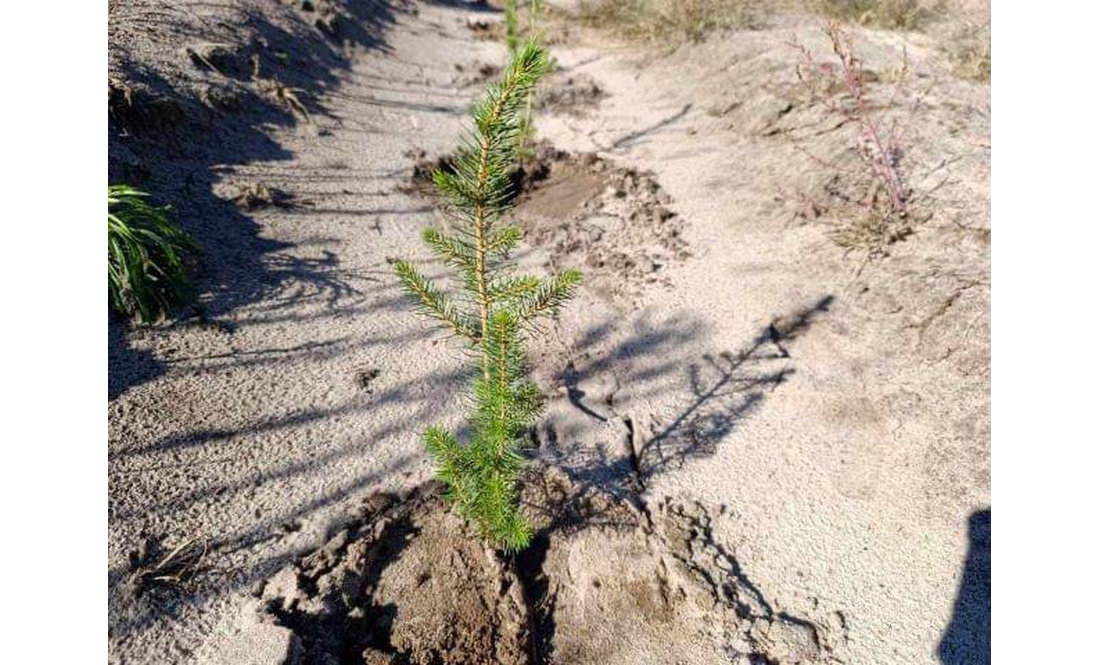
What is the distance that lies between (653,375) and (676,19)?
6.55m

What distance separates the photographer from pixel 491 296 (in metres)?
1.54

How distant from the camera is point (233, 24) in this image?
549 centimetres

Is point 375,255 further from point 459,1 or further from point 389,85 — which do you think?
point 459,1

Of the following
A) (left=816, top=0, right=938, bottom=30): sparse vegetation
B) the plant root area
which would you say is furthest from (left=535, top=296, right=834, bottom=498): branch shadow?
(left=816, top=0, right=938, bottom=30): sparse vegetation

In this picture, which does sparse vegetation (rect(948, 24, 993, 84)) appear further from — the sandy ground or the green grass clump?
the green grass clump

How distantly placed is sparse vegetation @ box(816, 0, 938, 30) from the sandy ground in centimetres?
302

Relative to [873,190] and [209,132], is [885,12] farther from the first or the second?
[209,132]

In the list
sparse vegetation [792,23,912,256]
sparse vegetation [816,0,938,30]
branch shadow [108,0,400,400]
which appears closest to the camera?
branch shadow [108,0,400,400]

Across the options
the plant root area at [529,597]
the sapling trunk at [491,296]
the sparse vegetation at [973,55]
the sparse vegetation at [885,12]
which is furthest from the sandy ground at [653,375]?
the sparse vegetation at [885,12]

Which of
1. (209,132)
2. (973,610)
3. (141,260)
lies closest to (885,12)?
(973,610)

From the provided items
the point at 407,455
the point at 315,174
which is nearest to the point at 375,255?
the point at 315,174

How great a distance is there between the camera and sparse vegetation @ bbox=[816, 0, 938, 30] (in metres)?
7.59

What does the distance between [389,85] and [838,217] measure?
4.99 meters

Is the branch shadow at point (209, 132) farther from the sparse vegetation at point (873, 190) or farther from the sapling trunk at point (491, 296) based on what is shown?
the sparse vegetation at point (873, 190)
